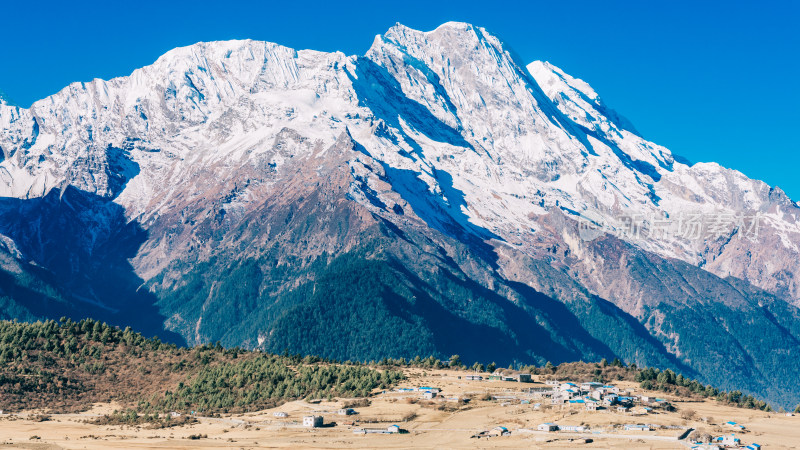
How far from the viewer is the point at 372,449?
200m

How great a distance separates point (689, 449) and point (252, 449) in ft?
244

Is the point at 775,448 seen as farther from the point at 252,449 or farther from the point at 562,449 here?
the point at 252,449

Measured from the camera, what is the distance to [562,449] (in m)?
195

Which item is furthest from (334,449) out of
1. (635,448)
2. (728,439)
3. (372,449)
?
(728,439)

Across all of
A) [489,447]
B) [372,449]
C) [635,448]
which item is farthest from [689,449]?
[372,449]

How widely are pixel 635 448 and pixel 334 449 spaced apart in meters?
51.4

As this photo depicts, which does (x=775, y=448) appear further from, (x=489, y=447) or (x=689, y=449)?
(x=489, y=447)

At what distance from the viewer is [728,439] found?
19912 centimetres

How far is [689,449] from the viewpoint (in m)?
192

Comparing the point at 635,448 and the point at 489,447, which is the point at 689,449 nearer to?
the point at 635,448

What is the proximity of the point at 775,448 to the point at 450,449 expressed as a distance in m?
55.5

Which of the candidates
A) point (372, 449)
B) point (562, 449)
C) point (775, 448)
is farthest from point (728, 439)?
point (372, 449)

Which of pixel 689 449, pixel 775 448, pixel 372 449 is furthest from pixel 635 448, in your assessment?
pixel 372 449

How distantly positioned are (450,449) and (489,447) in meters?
6.76
